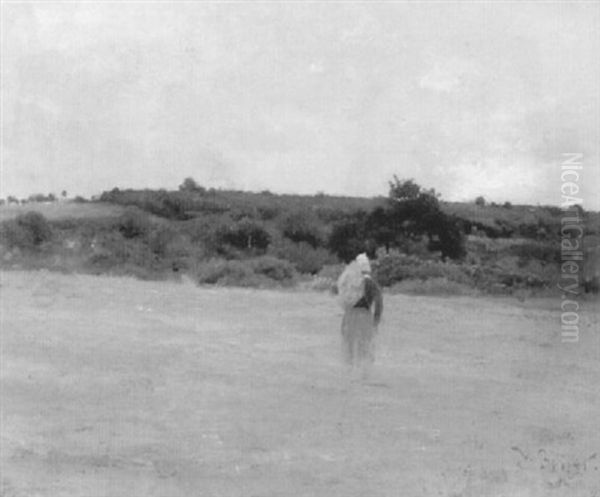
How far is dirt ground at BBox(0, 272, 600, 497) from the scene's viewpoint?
27.5ft

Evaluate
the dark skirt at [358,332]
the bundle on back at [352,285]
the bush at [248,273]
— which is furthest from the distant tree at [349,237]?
the bundle on back at [352,285]

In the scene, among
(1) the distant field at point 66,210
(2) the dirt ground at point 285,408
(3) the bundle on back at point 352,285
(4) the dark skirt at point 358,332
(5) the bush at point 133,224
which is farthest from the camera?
(5) the bush at point 133,224

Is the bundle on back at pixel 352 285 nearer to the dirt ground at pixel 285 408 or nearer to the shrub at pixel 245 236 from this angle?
→ the dirt ground at pixel 285 408

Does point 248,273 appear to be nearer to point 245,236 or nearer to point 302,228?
point 245,236

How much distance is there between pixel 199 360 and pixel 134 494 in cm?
→ 663

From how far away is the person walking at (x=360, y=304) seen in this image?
1256 cm

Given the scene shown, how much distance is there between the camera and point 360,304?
12.7m

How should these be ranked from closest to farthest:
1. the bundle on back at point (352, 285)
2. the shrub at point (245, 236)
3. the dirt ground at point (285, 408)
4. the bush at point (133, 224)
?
the dirt ground at point (285, 408), the bundle on back at point (352, 285), the bush at point (133, 224), the shrub at point (245, 236)

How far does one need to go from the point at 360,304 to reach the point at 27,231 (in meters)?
22.5

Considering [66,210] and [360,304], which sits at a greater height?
[66,210]

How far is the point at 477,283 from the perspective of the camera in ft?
90.3

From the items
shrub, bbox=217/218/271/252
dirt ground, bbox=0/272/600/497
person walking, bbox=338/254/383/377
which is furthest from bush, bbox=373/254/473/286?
person walking, bbox=338/254/383/377

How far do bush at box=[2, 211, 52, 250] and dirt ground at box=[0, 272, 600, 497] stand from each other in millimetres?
12655
